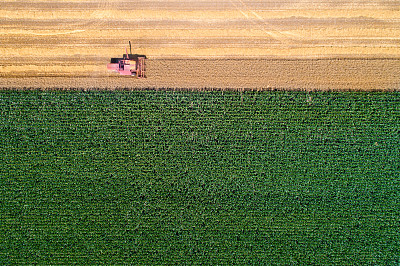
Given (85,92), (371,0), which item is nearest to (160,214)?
(85,92)

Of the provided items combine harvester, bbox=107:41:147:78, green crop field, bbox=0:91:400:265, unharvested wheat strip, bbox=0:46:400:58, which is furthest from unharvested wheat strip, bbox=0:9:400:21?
green crop field, bbox=0:91:400:265

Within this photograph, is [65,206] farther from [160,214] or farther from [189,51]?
[189,51]

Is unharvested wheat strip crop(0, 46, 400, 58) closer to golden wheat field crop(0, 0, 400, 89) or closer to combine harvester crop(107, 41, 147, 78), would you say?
golden wheat field crop(0, 0, 400, 89)

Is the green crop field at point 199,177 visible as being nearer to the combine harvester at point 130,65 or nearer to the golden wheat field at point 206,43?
the golden wheat field at point 206,43

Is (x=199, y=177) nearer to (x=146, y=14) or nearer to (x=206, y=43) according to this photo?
(x=206, y=43)

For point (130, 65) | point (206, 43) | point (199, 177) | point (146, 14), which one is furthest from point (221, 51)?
point (199, 177)

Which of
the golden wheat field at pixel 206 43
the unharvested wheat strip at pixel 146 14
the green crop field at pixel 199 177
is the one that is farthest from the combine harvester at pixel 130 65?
the unharvested wheat strip at pixel 146 14
